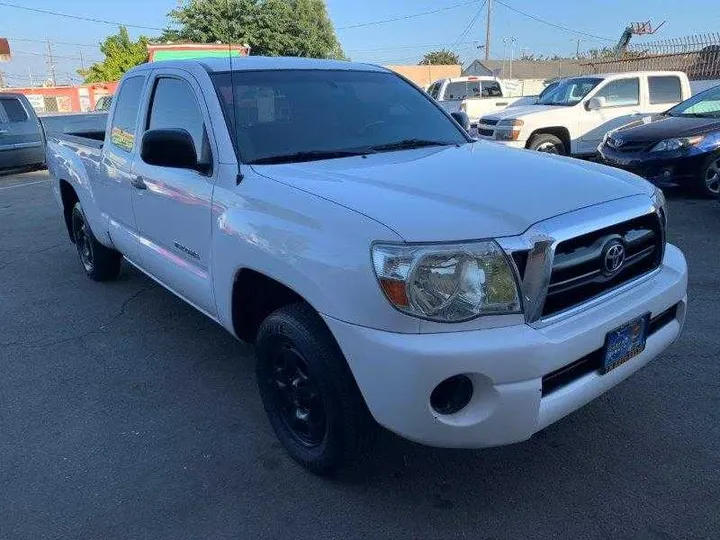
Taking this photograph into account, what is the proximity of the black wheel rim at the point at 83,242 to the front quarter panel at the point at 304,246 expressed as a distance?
3.04m

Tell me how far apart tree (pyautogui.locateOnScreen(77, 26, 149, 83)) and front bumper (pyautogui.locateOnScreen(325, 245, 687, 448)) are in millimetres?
51530

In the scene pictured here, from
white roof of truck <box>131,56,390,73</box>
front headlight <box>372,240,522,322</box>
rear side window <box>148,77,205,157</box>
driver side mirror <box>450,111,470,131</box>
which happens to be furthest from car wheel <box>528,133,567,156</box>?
front headlight <box>372,240,522,322</box>

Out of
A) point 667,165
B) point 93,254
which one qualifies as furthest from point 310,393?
point 667,165

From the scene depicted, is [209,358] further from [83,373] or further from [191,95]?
[191,95]

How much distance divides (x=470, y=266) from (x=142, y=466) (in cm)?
186

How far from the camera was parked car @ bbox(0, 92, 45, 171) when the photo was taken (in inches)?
514

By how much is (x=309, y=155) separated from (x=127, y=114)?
1.94 meters

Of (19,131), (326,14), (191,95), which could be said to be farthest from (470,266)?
(326,14)

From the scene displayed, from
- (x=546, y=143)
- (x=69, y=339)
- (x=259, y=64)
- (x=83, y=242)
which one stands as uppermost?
(x=259, y=64)

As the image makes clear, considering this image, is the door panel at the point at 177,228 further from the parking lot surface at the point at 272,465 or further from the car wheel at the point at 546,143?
the car wheel at the point at 546,143

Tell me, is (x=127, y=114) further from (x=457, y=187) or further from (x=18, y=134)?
(x=18, y=134)

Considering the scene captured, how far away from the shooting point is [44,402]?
3.52 meters

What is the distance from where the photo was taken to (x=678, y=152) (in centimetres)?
788

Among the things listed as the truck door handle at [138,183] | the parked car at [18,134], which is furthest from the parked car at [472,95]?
the truck door handle at [138,183]
